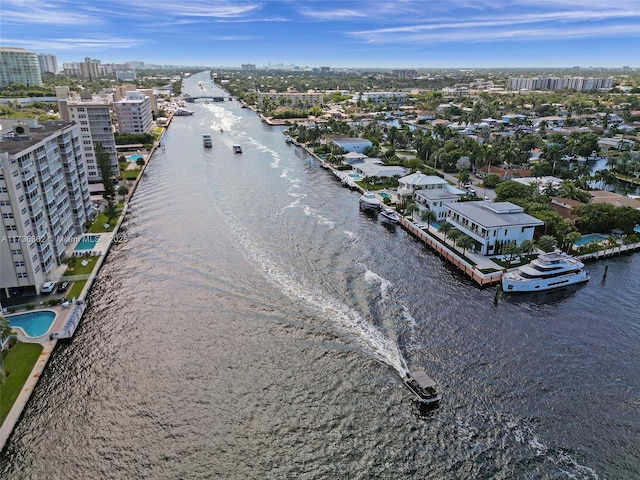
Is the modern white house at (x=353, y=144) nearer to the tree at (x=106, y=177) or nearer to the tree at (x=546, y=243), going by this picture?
the tree at (x=106, y=177)

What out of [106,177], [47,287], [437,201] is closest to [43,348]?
[47,287]

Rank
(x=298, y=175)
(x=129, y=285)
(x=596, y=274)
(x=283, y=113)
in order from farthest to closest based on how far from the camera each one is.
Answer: (x=283, y=113) < (x=298, y=175) < (x=596, y=274) < (x=129, y=285)

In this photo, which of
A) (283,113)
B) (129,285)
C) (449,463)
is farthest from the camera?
(283,113)

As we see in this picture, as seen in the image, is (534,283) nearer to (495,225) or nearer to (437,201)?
(495,225)

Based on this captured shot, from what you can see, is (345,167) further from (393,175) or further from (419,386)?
(419,386)

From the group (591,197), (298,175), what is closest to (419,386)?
(591,197)
